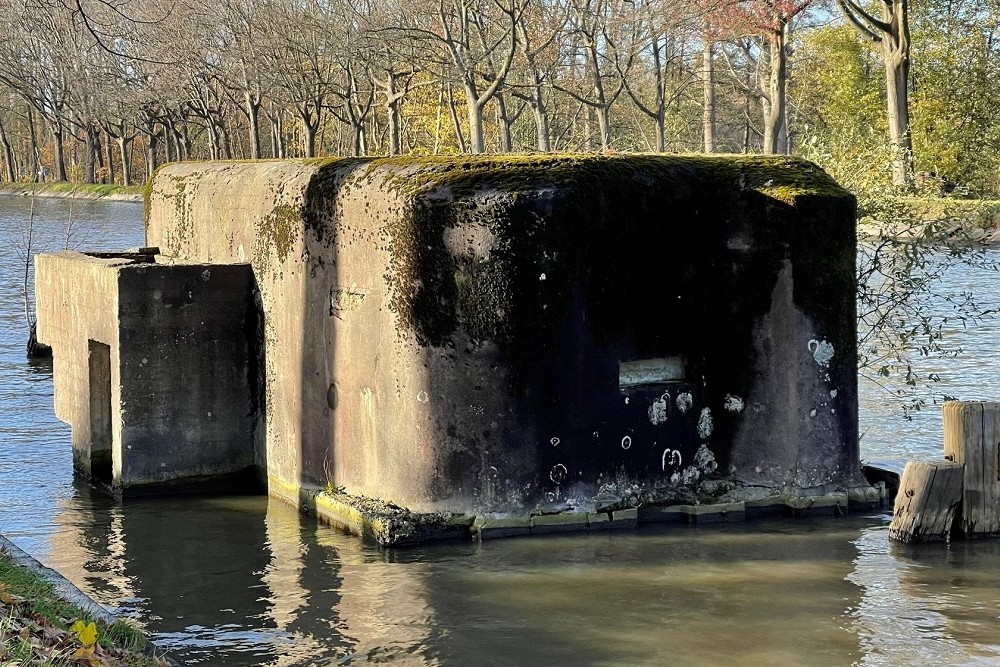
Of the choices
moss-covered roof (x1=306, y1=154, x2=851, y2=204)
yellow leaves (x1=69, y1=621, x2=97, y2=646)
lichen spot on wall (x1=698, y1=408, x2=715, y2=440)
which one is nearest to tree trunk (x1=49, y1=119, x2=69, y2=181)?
moss-covered roof (x1=306, y1=154, x2=851, y2=204)

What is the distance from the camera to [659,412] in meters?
9.34

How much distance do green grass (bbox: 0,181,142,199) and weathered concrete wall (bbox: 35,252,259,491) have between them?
65.5 m

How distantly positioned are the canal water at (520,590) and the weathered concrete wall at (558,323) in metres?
0.53

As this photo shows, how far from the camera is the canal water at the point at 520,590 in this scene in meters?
7.12

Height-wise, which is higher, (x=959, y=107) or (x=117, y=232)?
(x=959, y=107)

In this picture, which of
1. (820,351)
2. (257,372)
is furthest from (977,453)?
(257,372)

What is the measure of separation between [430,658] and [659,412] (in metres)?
2.94

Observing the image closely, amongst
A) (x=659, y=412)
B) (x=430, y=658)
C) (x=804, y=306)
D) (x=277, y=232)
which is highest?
(x=277, y=232)

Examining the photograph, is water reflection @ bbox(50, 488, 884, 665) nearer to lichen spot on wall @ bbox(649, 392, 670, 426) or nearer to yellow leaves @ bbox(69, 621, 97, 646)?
lichen spot on wall @ bbox(649, 392, 670, 426)

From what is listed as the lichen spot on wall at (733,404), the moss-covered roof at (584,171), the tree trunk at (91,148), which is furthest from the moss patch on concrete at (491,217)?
the tree trunk at (91,148)

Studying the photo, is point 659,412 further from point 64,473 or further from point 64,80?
point 64,80

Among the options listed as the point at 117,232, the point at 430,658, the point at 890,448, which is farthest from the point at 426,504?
the point at 117,232

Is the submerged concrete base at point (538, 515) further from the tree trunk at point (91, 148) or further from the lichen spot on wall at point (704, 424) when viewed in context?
the tree trunk at point (91, 148)

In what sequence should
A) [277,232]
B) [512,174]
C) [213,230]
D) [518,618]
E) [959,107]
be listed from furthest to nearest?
[959,107], [213,230], [277,232], [512,174], [518,618]
